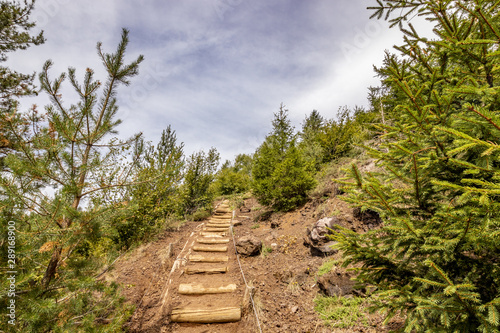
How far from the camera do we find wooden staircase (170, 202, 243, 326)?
3.51 meters

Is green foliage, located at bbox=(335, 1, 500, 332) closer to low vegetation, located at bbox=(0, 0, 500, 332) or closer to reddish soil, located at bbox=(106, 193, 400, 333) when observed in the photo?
low vegetation, located at bbox=(0, 0, 500, 332)

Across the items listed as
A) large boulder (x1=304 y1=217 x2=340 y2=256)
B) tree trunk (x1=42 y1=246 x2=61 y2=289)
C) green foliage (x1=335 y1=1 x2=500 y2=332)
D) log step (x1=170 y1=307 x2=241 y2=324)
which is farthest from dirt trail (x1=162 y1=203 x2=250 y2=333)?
green foliage (x1=335 y1=1 x2=500 y2=332)

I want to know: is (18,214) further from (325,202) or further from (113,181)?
(325,202)

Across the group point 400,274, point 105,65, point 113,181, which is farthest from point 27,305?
point 400,274

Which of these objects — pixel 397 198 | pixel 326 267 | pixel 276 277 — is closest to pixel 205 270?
pixel 276 277

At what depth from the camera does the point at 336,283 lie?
3539 millimetres

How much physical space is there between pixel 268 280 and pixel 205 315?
65.5 inches

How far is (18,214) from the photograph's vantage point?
1761 millimetres

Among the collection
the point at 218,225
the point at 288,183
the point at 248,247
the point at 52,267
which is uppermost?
the point at 288,183

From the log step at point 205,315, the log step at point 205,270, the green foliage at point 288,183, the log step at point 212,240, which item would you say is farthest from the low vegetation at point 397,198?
the green foliage at point 288,183

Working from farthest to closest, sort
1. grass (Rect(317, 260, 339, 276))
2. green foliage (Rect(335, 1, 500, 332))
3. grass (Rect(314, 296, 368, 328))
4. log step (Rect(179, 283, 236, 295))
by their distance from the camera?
log step (Rect(179, 283, 236, 295)) < grass (Rect(317, 260, 339, 276)) < grass (Rect(314, 296, 368, 328)) < green foliage (Rect(335, 1, 500, 332))

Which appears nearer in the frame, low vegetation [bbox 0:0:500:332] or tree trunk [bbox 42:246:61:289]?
low vegetation [bbox 0:0:500:332]

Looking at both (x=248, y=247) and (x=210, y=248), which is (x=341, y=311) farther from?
(x=210, y=248)

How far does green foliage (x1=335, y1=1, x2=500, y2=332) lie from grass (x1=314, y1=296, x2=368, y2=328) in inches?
45.9
